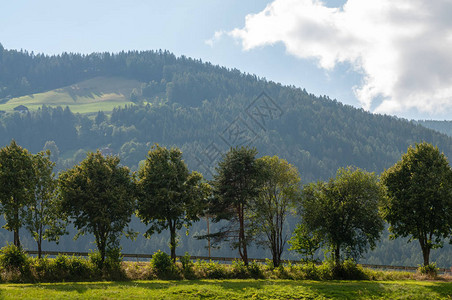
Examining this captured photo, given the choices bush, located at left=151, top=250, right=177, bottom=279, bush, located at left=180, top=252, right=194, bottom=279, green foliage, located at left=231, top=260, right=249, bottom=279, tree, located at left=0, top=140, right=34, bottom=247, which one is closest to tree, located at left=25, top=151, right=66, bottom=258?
tree, located at left=0, top=140, right=34, bottom=247

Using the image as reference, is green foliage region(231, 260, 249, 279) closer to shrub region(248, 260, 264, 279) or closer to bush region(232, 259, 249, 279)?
bush region(232, 259, 249, 279)

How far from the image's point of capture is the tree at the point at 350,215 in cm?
4644

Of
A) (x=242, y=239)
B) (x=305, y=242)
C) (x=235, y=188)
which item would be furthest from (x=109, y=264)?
(x=305, y=242)

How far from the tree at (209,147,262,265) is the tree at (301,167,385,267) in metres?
7.46

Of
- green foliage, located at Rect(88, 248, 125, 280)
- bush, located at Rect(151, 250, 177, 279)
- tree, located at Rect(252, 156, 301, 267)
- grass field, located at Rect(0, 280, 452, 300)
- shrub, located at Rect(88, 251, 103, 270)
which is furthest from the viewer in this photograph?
tree, located at Rect(252, 156, 301, 267)

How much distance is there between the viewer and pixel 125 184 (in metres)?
46.7

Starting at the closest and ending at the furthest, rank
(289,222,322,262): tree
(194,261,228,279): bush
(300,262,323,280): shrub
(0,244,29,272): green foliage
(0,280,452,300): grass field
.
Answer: (0,280,452,300): grass field, (0,244,29,272): green foliage, (194,261,228,279): bush, (300,262,323,280): shrub, (289,222,322,262): tree

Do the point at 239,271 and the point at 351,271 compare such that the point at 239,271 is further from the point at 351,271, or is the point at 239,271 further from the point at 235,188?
the point at 351,271

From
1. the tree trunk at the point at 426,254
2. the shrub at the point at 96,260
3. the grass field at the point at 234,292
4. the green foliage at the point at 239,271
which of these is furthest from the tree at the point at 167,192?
the tree trunk at the point at 426,254

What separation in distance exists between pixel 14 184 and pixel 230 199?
80.3ft

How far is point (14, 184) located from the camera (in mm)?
42250

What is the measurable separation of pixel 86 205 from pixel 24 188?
7.13 metres

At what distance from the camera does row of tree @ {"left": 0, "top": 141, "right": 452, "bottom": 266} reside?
43594 millimetres

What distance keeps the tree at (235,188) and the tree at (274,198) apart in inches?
76.2
